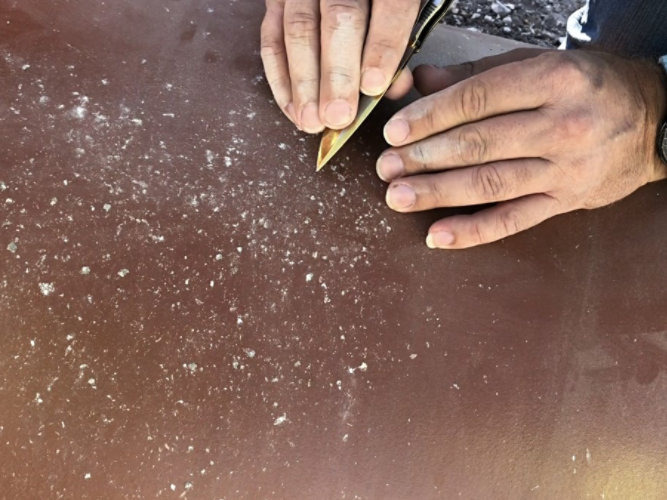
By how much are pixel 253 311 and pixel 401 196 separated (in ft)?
0.81

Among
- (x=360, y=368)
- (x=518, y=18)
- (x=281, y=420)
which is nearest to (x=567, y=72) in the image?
(x=360, y=368)

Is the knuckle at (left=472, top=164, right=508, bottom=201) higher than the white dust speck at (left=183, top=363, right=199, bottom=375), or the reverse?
the knuckle at (left=472, top=164, right=508, bottom=201)

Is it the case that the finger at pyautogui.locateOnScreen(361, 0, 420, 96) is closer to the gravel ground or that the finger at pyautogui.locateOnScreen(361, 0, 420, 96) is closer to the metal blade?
the metal blade

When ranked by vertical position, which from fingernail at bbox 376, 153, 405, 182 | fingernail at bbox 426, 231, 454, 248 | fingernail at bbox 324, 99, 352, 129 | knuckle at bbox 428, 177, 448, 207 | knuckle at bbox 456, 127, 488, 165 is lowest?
fingernail at bbox 426, 231, 454, 248

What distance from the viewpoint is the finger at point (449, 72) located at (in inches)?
38.1

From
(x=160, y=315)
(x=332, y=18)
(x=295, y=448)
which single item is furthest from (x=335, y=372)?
(x=332, y=18)

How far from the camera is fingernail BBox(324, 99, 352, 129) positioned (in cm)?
81

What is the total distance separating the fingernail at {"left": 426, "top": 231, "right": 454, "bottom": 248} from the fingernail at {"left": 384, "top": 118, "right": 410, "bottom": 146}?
14 cm

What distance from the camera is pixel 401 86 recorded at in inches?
36.4

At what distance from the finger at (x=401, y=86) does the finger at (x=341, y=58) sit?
9cm

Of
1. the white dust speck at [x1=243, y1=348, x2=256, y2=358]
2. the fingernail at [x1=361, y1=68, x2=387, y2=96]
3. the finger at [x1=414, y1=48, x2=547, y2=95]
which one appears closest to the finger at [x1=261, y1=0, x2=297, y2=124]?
→ the fingernail at [x1=361, y1=68, x2=387, y2=96]

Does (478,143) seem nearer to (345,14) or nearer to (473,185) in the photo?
(473,185)

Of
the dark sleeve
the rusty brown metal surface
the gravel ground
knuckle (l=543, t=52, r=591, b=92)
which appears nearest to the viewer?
the rusty brown metal surface

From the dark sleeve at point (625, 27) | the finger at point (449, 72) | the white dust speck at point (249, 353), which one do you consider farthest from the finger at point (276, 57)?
the dark sleeve at point (625, 27)
